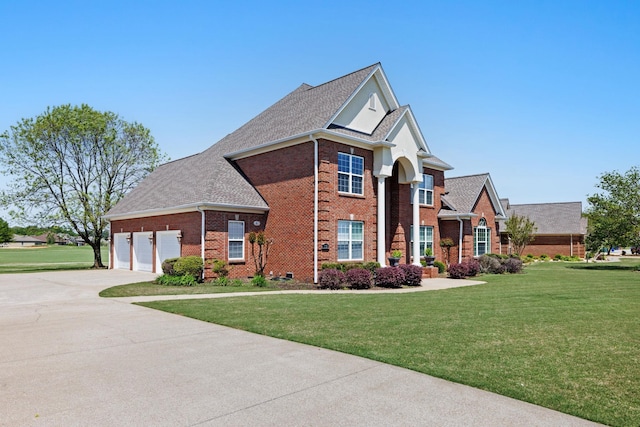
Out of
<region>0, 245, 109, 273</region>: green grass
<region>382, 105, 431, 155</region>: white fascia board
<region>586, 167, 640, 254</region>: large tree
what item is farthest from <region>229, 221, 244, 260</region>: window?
<region>586, 167, 640, 254</region>: large tree

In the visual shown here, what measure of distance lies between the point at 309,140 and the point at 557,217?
43.7 m

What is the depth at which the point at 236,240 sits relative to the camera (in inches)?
861

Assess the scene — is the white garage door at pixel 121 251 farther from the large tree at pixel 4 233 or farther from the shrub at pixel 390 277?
the large tree at pixel 4 233

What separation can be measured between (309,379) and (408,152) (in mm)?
19633

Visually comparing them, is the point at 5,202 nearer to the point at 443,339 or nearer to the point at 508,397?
the point at 443,339

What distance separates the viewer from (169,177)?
29.5 metres

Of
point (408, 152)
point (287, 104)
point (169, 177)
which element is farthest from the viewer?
point (169, 177)

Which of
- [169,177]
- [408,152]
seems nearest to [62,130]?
[169,177]

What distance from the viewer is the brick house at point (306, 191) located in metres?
20.6

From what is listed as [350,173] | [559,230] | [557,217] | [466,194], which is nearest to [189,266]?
[350,173]

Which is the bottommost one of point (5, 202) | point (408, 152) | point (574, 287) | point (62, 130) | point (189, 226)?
point (574, 287)

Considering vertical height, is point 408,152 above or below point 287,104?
below

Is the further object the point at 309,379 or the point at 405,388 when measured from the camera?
the point at 309,379

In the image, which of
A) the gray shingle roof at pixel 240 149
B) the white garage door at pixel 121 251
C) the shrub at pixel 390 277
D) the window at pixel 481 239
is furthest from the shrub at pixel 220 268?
the window at pixel 481 239
